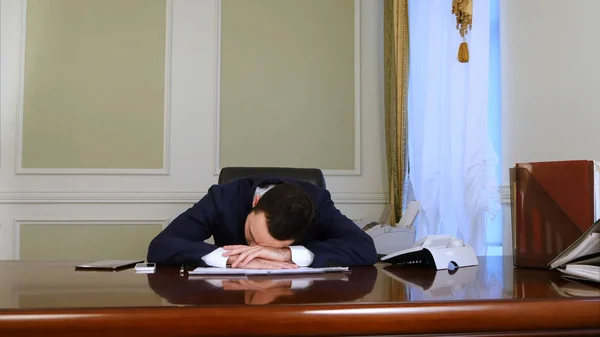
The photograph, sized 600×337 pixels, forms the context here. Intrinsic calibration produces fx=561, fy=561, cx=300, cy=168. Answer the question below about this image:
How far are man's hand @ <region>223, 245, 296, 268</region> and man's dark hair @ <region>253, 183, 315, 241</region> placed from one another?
66 millimetres

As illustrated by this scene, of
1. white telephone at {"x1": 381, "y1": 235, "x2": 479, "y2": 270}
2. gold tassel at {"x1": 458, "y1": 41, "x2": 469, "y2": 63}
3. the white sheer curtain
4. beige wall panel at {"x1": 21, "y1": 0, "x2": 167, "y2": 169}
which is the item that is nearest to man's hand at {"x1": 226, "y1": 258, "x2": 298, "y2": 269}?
white telephone at {"x1": 381, "y1": 235, "x2": 479, "y2": 270}

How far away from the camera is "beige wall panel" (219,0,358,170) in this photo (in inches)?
141

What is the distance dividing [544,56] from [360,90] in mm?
1507

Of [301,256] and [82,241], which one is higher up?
[301,256]

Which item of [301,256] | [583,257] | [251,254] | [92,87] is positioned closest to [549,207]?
[583,257]

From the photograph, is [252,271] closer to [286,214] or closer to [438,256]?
[286,214]

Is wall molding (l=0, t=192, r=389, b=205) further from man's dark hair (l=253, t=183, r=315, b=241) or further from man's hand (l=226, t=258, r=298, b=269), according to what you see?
man's hand (l=226, t=258, r=298, b=269)

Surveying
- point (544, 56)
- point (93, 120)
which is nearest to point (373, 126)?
point (544, 56)

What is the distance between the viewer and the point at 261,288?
38.2 inches

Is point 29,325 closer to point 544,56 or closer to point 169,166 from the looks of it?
point 544,56

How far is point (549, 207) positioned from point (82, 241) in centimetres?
294

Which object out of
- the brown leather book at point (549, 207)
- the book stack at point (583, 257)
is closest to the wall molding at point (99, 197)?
the brown leather book at point (549, 207)

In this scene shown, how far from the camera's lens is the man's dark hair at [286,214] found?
1.51 m

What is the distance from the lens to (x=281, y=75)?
3.63 m
